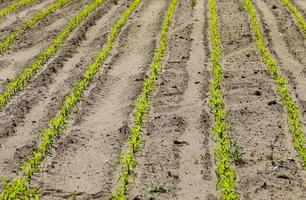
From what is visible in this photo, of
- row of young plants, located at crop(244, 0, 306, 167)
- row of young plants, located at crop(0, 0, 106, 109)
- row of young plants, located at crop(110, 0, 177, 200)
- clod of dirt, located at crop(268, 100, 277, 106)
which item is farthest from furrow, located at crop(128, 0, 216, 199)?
row of young plants, located at crop(0, 0, 106, 109)

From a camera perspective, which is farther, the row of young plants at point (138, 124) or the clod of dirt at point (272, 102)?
the clod of dirt at point (272, 102)

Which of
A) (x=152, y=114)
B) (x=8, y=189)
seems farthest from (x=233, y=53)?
(x=8, y=189)

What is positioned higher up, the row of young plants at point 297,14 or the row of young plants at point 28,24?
the row of young plants at point 297,14

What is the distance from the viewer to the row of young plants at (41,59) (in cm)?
1193

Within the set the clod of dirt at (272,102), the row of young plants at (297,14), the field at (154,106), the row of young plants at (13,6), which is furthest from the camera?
the row of young plants at (13,6)

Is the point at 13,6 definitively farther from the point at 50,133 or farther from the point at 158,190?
the point at 158,190

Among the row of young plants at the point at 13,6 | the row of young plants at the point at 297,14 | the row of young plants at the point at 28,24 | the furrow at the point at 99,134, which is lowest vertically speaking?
the row of young plants at the point at 13,6

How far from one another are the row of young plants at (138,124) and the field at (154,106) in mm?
34

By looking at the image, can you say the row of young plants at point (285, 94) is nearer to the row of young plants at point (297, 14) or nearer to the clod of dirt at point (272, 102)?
the clod of dirt at point (272, 102)

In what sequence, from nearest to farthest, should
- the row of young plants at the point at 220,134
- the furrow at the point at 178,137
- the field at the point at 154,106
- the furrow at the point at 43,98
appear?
the row of young plants at the point at 220,134 < the furrow at the point at 178,137 < the field at the point at 154,106 < the furrow at the point at 43,98

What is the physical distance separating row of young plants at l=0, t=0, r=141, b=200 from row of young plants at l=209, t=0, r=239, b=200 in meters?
2.62

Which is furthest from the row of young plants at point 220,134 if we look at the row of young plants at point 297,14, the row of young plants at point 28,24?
the row of young plants at point 28,24

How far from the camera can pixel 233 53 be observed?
1443 cm

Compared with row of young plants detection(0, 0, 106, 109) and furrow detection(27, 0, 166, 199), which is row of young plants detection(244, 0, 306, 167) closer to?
furrow detection(27, 0, 166, 199)
